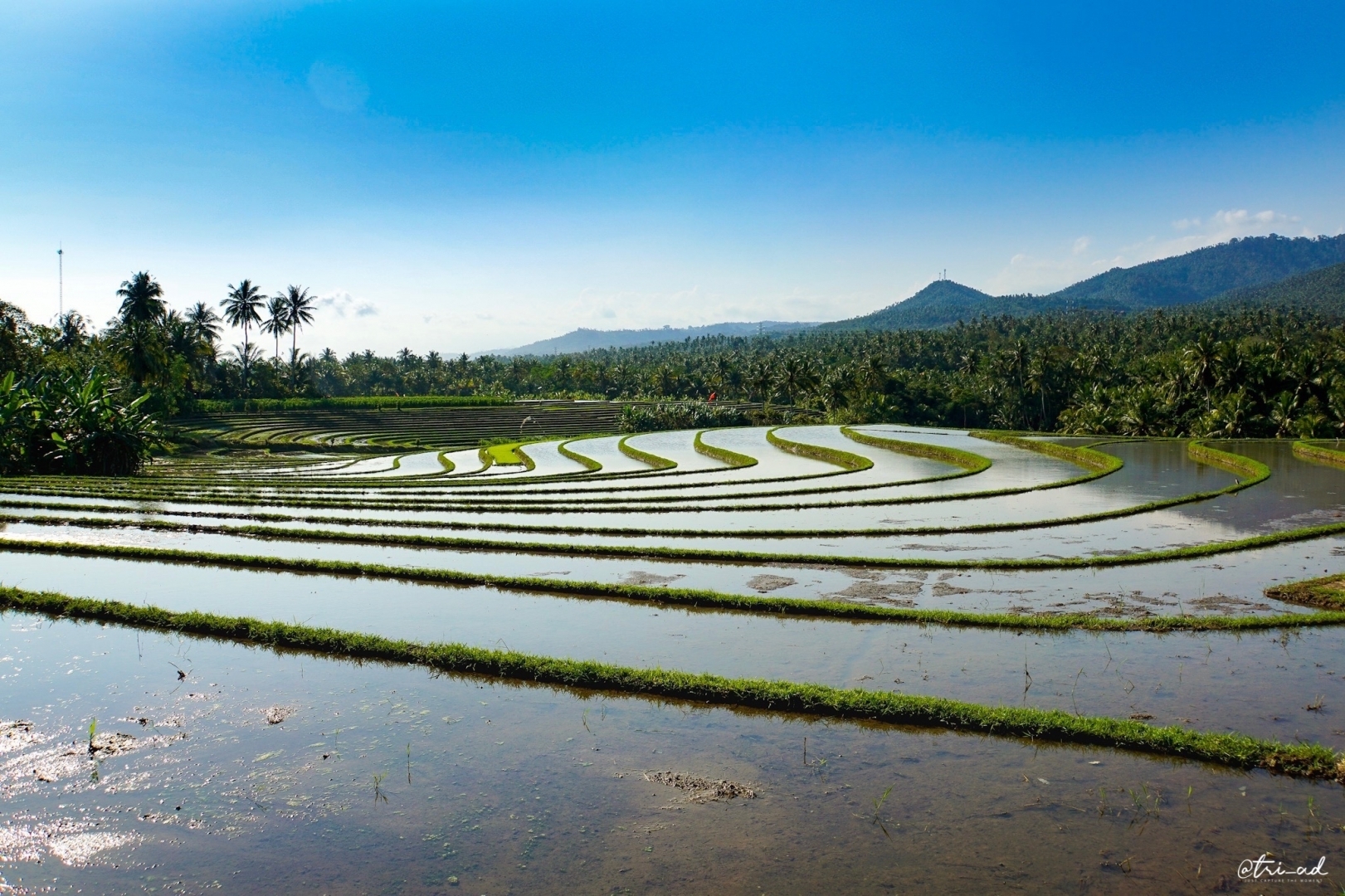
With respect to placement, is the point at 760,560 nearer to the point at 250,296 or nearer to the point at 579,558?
the point at 579,558

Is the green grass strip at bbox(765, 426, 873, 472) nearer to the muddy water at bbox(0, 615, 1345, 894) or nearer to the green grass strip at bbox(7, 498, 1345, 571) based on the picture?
the green grass strip at bbox(7, 498, 1345, 571)

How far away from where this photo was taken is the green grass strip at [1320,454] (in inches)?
1096

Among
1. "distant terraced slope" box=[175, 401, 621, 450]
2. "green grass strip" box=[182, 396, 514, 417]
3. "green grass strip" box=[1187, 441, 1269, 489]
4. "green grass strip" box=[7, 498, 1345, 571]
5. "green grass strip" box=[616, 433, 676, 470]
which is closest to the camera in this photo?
"green grass strip" box=[7, 498, 1345, 571]

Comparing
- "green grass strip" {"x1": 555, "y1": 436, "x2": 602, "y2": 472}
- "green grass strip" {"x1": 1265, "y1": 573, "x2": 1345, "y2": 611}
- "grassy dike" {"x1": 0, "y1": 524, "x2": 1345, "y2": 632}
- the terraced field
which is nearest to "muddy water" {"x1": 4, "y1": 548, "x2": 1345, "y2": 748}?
the terraced field

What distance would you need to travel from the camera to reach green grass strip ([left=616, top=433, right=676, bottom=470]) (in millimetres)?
33009

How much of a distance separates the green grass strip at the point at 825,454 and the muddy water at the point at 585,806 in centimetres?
2323

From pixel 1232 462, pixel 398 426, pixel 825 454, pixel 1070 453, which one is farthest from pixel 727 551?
pixel 398 426

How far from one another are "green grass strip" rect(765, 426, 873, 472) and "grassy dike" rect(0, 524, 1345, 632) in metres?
18.5

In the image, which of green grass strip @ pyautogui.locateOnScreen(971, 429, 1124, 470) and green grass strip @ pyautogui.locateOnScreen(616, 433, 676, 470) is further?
green grass strip @ pyautogui.locateOnScreen(616, 433, 676, 470)

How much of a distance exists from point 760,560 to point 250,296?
86774 millimetres

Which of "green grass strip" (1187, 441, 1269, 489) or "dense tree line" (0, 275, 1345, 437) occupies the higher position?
"dense tree line" (0, 275, 1345, 437)

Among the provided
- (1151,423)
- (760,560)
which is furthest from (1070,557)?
(1151,423)

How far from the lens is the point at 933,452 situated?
3497 centimetres

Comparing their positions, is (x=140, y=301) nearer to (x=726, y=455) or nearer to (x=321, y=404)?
(x=321, y=404)
